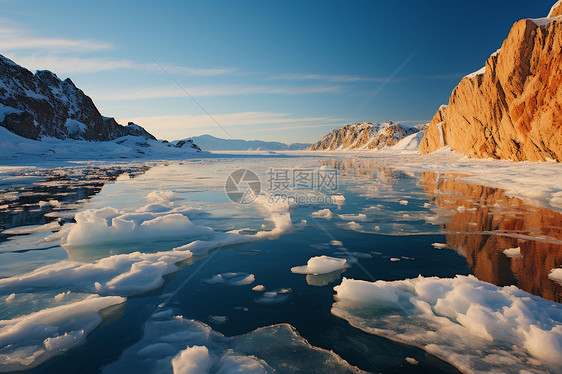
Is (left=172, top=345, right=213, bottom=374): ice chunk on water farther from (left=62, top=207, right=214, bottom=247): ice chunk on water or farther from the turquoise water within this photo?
(left=62, top=207, right=214, bottom=247): ice chunk on water

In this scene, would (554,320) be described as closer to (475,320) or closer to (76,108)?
(475,320)

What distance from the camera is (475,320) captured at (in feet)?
10.3

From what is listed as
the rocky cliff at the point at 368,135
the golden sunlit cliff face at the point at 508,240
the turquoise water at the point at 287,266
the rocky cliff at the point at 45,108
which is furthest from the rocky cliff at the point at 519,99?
the rocky cliff at the point at 368,135

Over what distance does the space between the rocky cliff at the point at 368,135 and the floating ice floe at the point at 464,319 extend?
12475cm

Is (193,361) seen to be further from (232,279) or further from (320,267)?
(320,267)

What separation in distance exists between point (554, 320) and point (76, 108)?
94.8 meters

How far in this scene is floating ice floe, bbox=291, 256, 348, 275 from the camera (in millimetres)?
4680

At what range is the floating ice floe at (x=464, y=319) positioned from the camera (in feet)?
8.75

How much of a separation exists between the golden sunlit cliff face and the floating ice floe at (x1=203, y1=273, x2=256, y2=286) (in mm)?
3654

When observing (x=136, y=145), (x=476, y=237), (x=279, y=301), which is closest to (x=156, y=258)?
(x=279, y=301)

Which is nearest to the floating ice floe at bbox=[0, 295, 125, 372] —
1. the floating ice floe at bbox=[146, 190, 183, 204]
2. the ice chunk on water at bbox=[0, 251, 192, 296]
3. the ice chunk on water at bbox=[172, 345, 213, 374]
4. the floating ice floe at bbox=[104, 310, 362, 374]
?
the ice chunk on water at bbox=[0, 251, 192, 296]

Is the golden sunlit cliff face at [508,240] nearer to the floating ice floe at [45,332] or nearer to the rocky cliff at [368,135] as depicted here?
the floating ice floe at [45,332]

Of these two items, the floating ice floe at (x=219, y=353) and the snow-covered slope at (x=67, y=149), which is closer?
the floating ice floe at (x=219, y=353)

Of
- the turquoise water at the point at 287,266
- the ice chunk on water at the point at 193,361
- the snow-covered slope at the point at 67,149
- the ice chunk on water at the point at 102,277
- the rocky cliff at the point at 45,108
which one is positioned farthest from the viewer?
the rocky cliff at the point at 45,108
